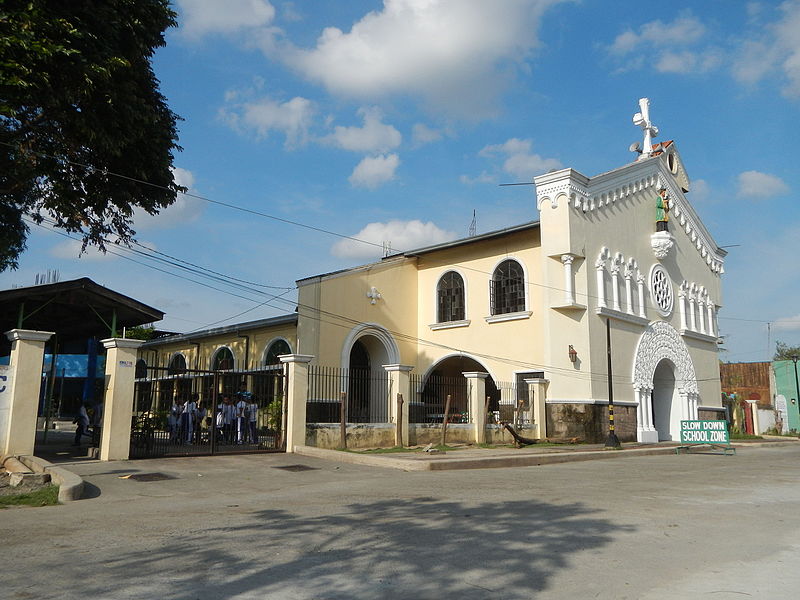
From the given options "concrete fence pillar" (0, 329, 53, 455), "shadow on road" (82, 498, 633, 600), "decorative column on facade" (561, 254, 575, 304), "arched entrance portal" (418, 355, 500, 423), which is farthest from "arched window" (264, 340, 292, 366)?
"shadow on road" (82, 498, 633, 600)

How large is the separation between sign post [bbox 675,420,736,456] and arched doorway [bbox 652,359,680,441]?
6958 millimetres

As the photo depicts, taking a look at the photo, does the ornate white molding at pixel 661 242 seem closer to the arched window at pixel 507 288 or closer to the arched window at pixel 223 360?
the arched window at pixel 507 288

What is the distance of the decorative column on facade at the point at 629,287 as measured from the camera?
984 inches

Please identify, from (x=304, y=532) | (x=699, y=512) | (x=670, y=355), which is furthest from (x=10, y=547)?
(x=670, y=355)

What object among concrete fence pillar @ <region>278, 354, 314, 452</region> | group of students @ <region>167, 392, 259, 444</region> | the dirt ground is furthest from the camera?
group of students @ <region>167, 392, 259, 444</region>

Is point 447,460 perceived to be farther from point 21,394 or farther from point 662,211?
point 662,211

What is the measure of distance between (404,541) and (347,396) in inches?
542

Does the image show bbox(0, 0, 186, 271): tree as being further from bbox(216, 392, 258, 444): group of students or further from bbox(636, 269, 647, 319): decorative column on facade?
bbox(636, 269, 647, 319): decorative column on facade

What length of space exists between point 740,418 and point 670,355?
1290cm

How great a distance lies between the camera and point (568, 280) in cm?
2238

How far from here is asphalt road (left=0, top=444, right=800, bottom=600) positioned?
4.85 m

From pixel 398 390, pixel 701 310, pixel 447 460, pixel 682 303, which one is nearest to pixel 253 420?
pixel 398 390

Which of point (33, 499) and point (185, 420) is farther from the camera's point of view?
point (185, 420)

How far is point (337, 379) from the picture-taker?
72.1ft
